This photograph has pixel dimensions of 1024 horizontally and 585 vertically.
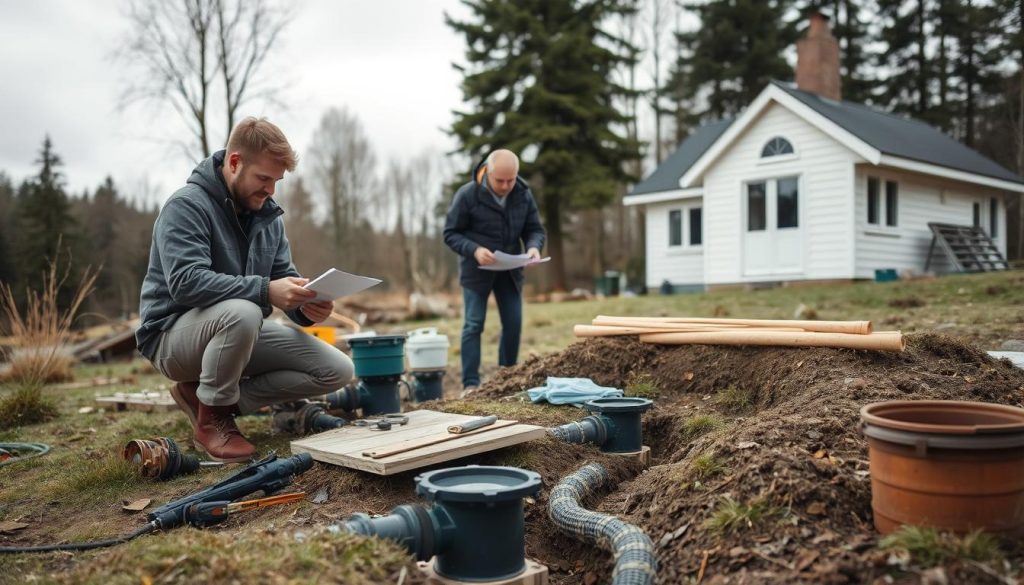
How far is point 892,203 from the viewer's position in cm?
1448

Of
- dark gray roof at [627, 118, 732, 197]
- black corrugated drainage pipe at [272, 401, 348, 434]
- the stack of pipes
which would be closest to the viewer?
the stack of pipes

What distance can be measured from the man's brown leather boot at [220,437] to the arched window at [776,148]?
13.0 meters

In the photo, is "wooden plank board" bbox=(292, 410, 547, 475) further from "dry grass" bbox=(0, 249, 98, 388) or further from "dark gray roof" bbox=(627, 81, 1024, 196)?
"dark gray roof" bbox=(627, 81, 1024, 196)

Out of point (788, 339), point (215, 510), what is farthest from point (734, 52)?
point (215, 510)

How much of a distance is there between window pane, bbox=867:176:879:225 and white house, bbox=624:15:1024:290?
2 centimetres

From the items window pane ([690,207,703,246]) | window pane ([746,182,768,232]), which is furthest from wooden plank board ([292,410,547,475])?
window pane ([690,207,703,246])

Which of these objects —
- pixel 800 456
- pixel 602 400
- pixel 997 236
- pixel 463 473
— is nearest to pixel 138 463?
pixel 463 473

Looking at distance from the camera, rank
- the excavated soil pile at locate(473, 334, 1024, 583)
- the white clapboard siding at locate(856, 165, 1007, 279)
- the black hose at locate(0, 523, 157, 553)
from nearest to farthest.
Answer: the excavated soil pile at locate(473, 334, 1024, 583)
the black hose at locate(0, 523, 157, 553)
the white clapboard siding at locate(856, 165, 1007, 279)

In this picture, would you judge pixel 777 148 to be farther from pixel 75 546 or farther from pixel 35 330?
pixel 75 546

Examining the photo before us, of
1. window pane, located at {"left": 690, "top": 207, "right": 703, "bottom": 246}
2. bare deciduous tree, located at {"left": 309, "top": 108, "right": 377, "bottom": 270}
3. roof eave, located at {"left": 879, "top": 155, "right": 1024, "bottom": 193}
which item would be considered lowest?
window pane, located at {"left": 690, "top": 207, "right": 703, "bottom": 246}

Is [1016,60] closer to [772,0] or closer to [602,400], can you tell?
[772,0]

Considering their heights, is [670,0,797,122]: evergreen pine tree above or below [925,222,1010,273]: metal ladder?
above

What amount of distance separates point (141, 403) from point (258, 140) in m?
3.01

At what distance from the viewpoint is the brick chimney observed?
15750mm
